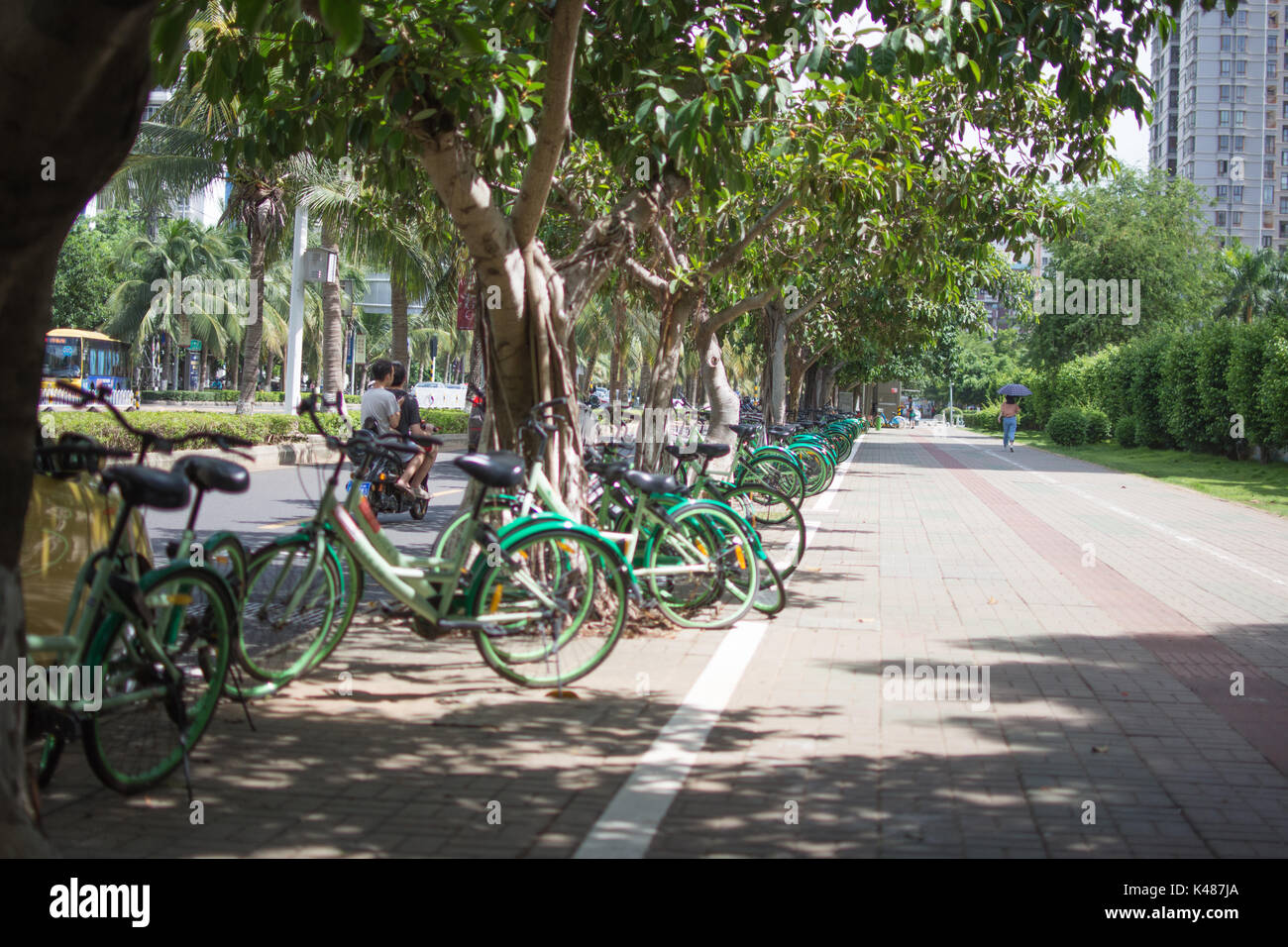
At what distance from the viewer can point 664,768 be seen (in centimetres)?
488

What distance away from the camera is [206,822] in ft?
13.5

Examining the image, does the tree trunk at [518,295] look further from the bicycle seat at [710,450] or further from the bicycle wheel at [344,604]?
the bicycle wheel at [344,604]

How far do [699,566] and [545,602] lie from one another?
173cm

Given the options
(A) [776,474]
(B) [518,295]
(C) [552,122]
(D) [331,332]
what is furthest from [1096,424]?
→ (C) [552,122]

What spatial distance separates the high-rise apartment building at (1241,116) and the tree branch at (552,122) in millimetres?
120067

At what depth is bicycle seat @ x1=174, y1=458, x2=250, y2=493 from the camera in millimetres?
4508

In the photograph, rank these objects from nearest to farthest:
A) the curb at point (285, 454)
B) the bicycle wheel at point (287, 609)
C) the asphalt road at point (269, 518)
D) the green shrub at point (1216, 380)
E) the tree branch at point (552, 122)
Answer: the bicycle wheel at point (287, 609), the tree branch at point (552, 122), the asphalt road at point (269, 518), the curb at point (285, 454), the green shrub at point (1216, 380)

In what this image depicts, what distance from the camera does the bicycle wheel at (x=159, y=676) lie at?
4168 mm

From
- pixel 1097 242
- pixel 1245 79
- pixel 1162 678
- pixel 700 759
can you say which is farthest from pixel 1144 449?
pixel 1245 79

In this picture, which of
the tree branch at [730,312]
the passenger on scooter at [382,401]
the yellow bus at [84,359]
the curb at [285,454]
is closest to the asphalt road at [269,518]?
the passenger on scooter at [382,401]

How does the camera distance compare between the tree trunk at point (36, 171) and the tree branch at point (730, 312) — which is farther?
the tree branch at point (730, 312)

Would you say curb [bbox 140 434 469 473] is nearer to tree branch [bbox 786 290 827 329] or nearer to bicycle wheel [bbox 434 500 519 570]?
tree branch [bbox 786 290 827 329]

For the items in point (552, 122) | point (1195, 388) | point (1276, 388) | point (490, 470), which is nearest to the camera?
point (490, 470)

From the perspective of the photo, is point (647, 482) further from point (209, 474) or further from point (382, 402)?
point (382, 402)
